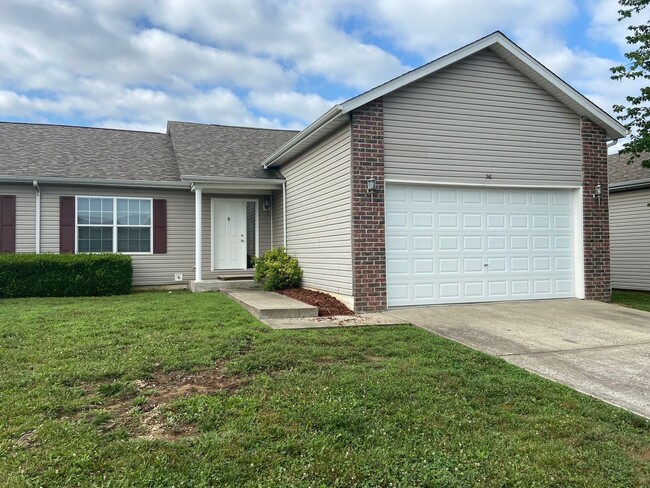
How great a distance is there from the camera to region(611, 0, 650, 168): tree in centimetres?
1044

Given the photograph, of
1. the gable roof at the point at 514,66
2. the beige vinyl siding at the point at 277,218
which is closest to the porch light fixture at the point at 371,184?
the gable roof at the point at 514,66

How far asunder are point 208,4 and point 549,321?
974 cm

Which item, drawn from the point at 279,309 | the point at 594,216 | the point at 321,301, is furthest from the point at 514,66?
the point at 279,309

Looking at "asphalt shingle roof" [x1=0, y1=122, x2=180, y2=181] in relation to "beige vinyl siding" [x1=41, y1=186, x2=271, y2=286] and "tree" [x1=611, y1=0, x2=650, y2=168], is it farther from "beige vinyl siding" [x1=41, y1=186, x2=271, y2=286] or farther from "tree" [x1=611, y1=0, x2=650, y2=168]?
"tree" [x1=611, y1=0, x2=650, y2=168]

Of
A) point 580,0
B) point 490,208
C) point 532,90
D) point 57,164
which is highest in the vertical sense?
point 580,0

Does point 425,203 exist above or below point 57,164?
below

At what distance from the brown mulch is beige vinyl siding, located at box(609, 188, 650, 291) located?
34.4 ft

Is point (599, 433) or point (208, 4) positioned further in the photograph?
point (208, 4)

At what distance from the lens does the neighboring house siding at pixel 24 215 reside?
37.9 feet

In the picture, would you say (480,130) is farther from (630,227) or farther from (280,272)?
(630,227)

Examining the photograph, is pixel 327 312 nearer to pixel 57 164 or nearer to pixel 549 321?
pixel 549 321

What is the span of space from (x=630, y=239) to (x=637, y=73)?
568 centimetres

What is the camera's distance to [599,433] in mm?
3311

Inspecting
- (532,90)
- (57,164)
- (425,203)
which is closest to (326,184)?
(425,203)
